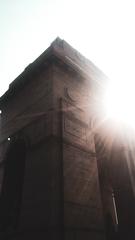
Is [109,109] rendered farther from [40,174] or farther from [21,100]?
[40,174]

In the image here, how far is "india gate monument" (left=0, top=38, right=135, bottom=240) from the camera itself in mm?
4566

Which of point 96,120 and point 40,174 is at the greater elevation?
point 96,120

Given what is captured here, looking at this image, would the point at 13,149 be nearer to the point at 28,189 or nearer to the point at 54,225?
the point at 28,189

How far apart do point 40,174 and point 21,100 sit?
11.6 feet

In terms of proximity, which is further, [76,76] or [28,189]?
[76,76]

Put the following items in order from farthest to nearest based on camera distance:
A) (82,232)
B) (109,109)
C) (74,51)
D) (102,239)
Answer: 1. (74,51)
2. (109,109)
3. (102,239)
4. (82,232)

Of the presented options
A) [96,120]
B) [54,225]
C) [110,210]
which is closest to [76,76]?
[96,120]

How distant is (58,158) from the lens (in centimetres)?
501

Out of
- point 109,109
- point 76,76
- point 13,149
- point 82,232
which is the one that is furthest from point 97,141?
point 82,232

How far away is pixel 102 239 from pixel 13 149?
12.5ft

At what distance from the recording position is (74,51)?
31.0 ft

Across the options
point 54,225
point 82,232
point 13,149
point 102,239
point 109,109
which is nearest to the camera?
point 54,225

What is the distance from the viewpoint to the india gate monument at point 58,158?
4.57 m

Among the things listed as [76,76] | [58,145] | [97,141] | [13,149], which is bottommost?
[58,145]
